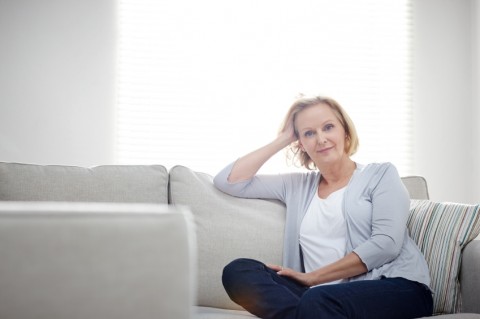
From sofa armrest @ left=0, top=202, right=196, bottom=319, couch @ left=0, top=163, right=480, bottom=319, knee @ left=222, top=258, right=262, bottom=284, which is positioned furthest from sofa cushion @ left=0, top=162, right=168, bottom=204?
sofa armrest @ left=0, top=202, right=196, bottom=319

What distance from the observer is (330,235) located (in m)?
2.30

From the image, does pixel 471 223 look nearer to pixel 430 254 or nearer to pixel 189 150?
pixel 430 254

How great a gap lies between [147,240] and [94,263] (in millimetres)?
74

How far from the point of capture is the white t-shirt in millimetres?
2275

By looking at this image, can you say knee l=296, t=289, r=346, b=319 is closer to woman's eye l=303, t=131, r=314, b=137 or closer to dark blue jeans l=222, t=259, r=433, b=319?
dark blue jeans l=222, t=259, r=433, b=319

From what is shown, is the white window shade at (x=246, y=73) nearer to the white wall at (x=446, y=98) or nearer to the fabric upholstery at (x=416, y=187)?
the white wall at (x=446, y=98)

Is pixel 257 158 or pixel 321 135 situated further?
pixel 257 158

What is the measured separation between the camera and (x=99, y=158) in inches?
145

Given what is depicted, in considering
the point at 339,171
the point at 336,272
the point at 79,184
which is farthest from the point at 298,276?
the point at 79,184

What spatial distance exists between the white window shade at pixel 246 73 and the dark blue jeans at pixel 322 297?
172 cm

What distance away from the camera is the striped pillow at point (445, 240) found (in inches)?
87.4

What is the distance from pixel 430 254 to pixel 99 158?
80.8 inches

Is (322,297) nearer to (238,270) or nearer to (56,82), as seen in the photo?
(238,270)

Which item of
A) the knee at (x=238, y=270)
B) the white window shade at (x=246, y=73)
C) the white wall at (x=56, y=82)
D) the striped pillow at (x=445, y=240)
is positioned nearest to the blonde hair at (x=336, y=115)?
the striped pillow at (x=445, y=240)
